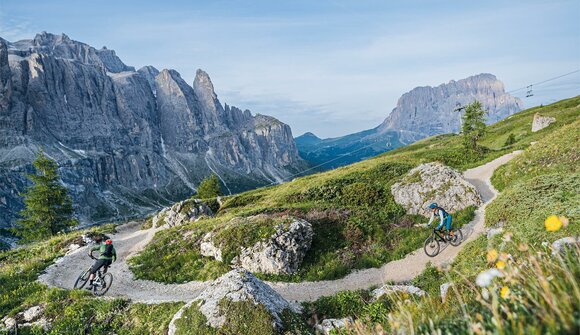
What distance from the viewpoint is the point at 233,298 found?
48.3ft

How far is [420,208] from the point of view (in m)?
31.5

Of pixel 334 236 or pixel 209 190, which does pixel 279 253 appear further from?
pixel 209 190

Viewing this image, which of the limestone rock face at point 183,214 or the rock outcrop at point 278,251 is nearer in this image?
the rock outcrop at point 278,251

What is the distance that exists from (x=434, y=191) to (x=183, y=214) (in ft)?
101

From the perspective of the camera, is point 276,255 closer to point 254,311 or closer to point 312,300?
point 312,300

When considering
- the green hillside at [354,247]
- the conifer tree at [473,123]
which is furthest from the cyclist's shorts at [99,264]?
the conifer tree at [473,123]

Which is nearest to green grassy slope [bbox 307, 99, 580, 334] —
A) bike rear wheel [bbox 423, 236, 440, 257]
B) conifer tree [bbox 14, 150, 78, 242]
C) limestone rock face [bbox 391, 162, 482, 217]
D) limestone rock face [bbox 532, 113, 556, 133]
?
bike rear wheel [bbox 423, 236, 440, 257]

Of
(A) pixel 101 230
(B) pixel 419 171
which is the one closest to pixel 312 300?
(B) pixel 419 171

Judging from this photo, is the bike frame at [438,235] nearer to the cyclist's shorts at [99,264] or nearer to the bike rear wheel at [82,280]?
the cyclist's shorts at [99,264]

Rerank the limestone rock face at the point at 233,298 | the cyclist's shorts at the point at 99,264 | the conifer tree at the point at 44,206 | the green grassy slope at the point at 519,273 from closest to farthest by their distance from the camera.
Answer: the green grassy slope at the point at 519,273, the limestone rock face at the point at 233,298, the cyclist's shorts at the point at 99,264, the conifer tree at the point at 44,206

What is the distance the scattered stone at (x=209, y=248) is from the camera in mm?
26686

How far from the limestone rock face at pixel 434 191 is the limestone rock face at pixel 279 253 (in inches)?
472

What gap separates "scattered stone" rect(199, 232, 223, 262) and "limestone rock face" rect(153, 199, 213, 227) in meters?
14.7

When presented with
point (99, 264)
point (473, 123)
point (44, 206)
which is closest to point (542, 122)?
point (473, 123)
